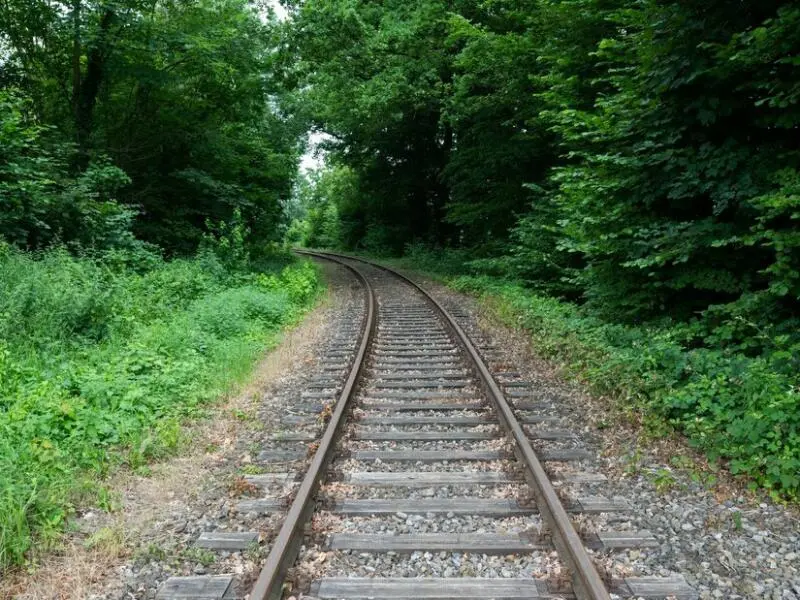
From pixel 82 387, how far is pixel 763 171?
23.9 feet

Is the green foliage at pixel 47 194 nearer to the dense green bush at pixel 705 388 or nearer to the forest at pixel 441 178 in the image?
the forest at pixel 441 178

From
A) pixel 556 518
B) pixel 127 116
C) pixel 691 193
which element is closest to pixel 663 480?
pixel 556 518

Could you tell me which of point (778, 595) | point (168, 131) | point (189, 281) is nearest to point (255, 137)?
point (168, 131)

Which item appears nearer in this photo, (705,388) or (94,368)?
(705,388)

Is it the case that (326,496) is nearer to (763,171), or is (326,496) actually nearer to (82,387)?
(82,387)

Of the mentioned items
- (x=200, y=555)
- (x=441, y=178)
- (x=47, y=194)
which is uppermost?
(x=441, y=178)

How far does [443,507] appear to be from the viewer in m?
4.06

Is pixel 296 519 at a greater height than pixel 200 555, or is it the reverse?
pixel 296 519

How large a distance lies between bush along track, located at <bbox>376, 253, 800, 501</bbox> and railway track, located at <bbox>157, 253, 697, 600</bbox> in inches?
34.6

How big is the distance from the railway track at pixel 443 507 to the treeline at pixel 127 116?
765 centimetres

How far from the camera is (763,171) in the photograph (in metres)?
5.77

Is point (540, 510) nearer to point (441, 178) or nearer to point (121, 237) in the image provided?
point (121, 237)

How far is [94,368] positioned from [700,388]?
6.36m

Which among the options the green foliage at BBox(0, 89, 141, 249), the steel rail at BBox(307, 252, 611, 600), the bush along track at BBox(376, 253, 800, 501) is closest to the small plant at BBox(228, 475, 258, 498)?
the steel rail at BBox(307, 252, 611, 600)
